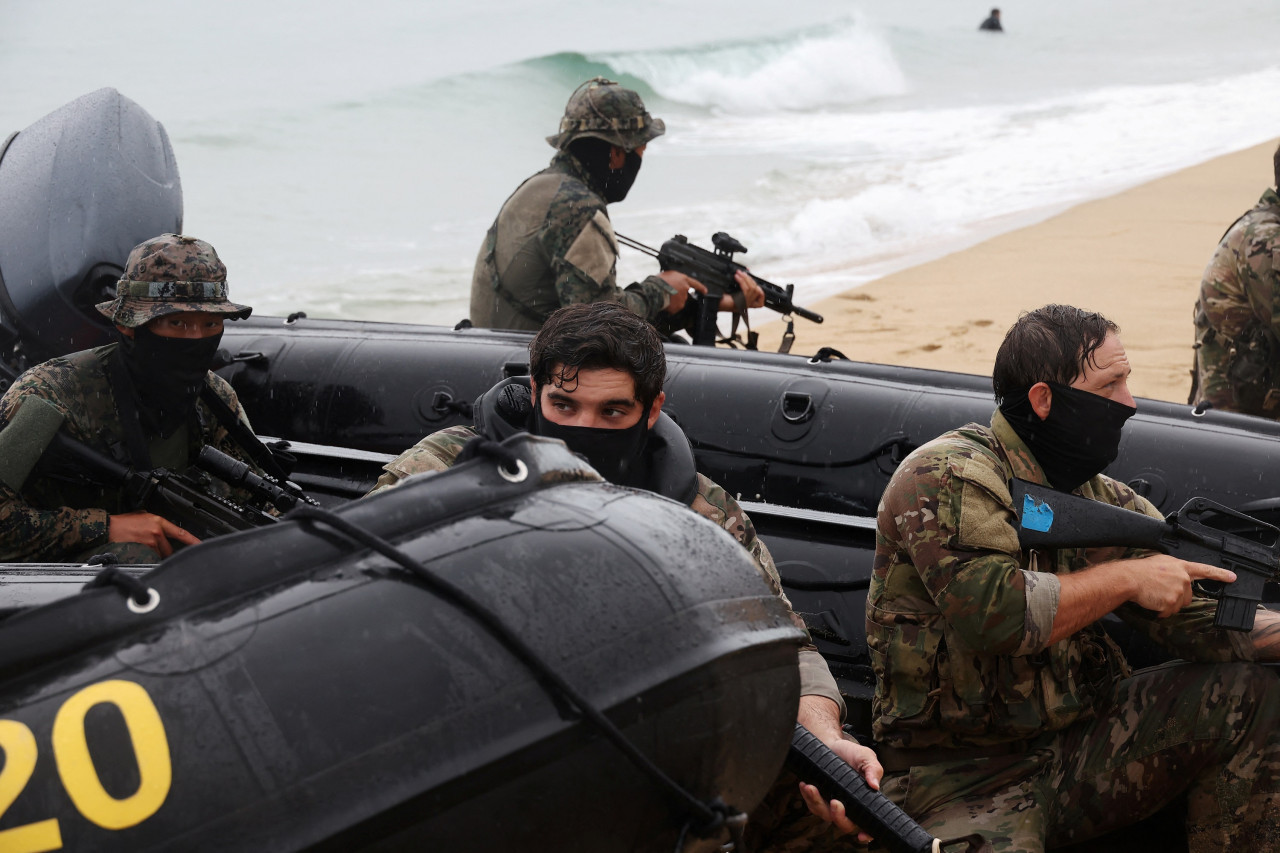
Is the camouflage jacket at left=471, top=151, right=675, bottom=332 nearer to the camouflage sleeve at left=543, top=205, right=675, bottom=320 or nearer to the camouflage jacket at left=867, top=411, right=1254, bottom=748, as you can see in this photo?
the camouflage sleeve at left=543, top=205, right=675, bottom=320

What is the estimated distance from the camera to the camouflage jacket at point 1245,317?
512 cm

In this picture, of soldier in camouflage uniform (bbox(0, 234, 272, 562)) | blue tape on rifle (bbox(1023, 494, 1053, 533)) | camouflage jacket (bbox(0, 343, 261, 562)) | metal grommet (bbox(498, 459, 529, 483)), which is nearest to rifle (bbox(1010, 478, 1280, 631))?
blue tape on rifle (bbox(1023, 494, 1053, 533))

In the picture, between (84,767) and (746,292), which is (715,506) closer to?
(84,767)

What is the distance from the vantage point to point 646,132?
18.9ft

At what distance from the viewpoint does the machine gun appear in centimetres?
607

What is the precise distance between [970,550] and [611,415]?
78cm

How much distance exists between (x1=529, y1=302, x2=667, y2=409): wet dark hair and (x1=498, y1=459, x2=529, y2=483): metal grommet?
767 mm

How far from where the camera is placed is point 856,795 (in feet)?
7.52

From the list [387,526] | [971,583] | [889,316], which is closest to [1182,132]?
[889,316]

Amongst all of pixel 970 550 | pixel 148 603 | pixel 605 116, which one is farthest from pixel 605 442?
pixel 605 116

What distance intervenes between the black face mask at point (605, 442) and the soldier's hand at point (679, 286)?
3.31 meters

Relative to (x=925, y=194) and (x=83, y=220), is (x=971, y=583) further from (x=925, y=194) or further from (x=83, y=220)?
(x=925, y=194)

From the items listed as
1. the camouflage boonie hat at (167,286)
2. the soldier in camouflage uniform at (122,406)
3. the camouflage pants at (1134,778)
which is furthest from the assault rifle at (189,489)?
the camouflage pants at (1134,778)

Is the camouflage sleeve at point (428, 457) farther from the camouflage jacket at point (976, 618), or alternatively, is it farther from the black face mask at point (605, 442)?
the camouflage jacket at point (976, 618)
